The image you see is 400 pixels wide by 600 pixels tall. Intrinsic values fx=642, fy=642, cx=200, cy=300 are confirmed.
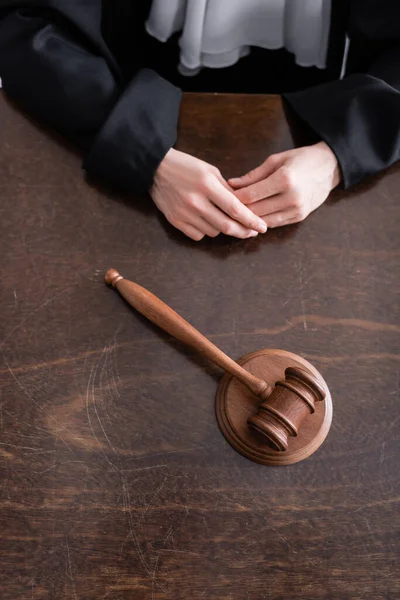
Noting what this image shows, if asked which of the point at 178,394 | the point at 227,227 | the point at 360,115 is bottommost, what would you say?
the point at 178,394

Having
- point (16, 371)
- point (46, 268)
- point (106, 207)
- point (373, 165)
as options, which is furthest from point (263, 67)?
point (16, 371)

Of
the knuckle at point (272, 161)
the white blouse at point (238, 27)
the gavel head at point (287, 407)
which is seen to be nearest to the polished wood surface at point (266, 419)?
the gavel head at point (287, 407)

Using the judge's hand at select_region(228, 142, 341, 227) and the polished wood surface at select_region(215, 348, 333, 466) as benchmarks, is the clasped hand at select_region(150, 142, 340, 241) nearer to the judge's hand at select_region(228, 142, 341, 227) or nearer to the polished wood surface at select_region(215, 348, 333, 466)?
the judge's hand at select_region(228, 142, 341, 227)

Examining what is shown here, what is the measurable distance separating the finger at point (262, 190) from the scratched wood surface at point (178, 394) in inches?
2.2

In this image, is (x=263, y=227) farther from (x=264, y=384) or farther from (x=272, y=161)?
(x=264, y=384)

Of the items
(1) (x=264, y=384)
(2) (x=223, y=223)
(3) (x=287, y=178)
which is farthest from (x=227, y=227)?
(1) (x=264, y=384)

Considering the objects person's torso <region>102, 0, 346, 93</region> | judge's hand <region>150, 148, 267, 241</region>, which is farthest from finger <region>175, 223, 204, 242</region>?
person's torso <region>102, 0, 346, 93</region>

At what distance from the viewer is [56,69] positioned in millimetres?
927

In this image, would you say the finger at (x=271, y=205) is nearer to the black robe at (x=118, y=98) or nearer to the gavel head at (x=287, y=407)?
the black robe at (x=118, y=98)

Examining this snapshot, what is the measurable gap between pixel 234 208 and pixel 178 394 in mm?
264

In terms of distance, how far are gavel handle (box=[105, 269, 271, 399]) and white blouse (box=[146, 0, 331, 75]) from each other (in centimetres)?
50

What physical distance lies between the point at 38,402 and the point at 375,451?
407mm

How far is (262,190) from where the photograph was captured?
2.94ft

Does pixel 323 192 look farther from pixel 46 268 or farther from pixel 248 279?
pixel 46 268
